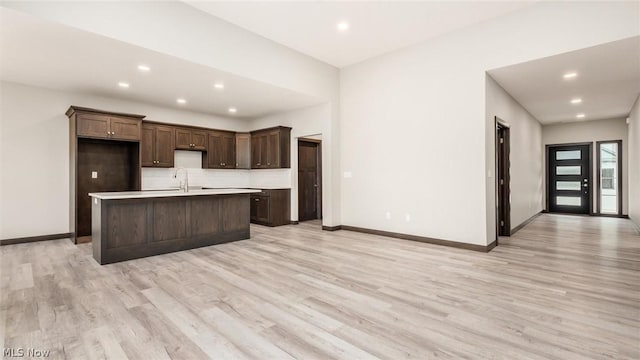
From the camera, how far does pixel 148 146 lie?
6680 millimetres

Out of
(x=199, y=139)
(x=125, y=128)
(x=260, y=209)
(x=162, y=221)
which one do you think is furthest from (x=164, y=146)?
(x=162, y=221)

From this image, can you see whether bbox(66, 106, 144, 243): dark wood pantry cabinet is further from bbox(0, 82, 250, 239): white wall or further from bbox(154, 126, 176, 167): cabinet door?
bbox(154, 126, 176, 167): cabinet door

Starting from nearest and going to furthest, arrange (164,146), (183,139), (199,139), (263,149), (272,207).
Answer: (164,146) < (272,207) < (183,139) < (199,139) < (263,149)

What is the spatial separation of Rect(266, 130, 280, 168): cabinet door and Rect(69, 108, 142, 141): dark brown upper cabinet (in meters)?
2.81

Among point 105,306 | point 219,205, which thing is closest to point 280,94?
point 219,205

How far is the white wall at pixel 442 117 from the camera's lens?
3.98 metres

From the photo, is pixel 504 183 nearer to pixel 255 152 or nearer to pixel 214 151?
pixel 255 152

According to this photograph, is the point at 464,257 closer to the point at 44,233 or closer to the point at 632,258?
the point at 632,258

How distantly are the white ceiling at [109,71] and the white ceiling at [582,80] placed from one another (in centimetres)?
380

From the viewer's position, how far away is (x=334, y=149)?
6613 millimetres

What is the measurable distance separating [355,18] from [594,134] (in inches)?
342

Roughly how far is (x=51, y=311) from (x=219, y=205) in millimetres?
2803

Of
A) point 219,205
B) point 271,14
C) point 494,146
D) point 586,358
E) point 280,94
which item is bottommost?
point 586,358

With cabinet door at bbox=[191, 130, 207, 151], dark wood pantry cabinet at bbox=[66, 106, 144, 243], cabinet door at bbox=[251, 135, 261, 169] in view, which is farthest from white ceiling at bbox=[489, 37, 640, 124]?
dark wood pantry cabinet at bbox=[66, 106, 144, 243]
